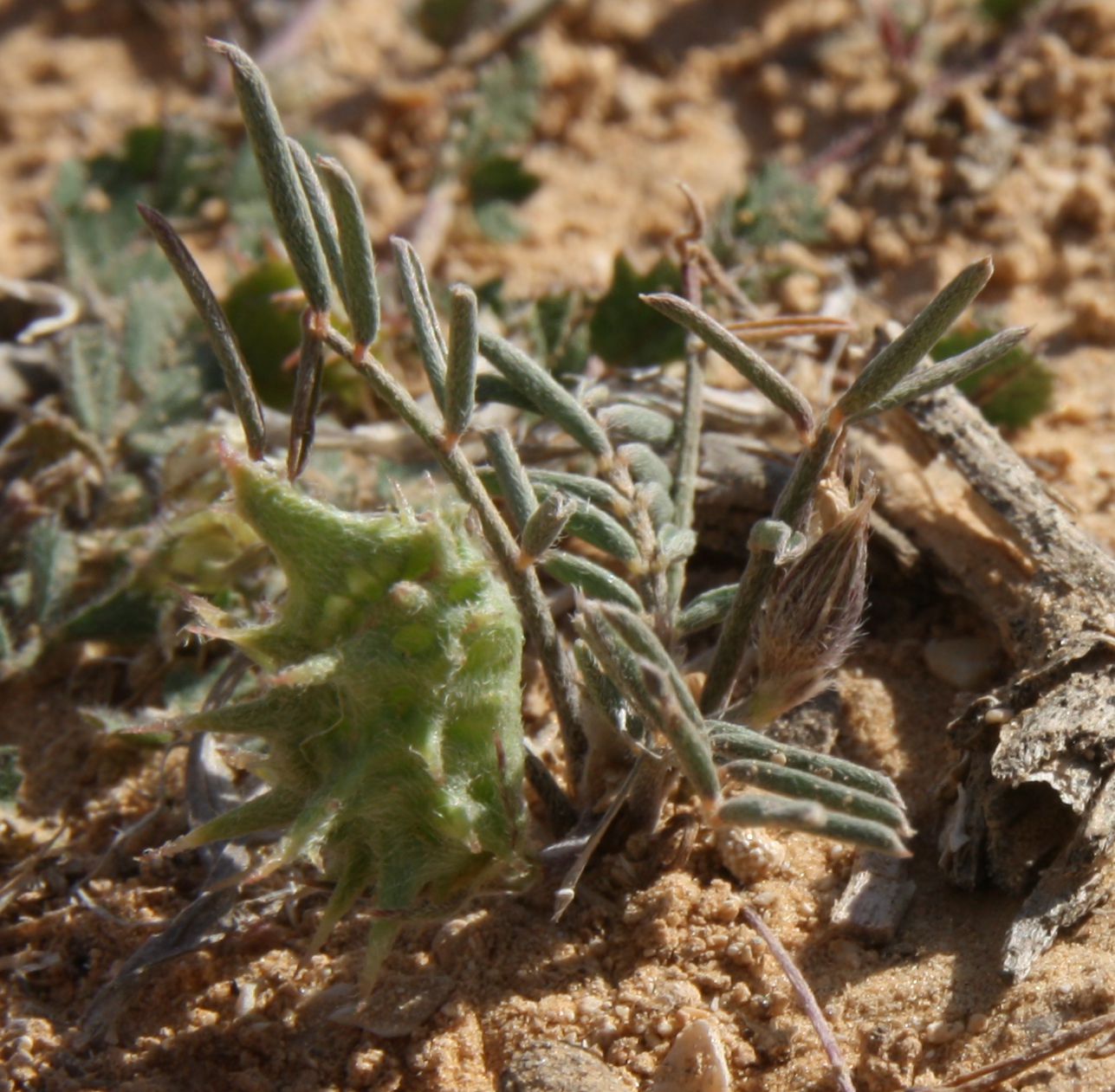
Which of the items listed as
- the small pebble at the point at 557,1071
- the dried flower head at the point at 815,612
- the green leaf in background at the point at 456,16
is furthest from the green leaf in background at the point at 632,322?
Answer: the green leaf in background at the point at 456,16

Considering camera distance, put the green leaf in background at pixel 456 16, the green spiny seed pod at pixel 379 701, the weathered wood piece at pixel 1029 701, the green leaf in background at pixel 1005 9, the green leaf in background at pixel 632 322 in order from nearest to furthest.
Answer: the green spiny seed pod at pixel 379 701 → the weathered wood piece at pixel 1029 701 → the green leaf in background at pixel 632 322 → the green leaf in background at pixel 1005 9 → the green leaf in background at pixel 456 16

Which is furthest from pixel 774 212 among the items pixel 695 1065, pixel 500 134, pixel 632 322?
pixel 695 1065

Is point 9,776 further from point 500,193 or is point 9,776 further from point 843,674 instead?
point 500,193

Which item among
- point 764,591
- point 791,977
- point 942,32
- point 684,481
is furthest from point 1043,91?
point 791,977

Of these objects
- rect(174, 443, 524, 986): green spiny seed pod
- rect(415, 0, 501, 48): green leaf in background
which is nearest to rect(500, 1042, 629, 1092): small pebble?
rect(174, 443, 524, 986): green spiny seed pod

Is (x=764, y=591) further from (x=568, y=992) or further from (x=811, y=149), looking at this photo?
(x=811, y=149)

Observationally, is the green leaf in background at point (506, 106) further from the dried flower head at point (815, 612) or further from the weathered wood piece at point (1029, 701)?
the dried flower head at point (815, 612)
